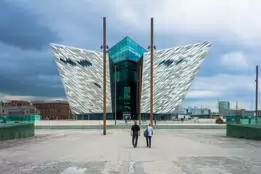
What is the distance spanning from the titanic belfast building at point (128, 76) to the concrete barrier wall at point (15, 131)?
4384cm

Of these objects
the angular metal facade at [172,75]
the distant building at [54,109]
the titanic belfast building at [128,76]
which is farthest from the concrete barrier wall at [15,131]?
the distant building at [54,109]

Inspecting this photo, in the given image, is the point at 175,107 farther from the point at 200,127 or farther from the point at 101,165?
the point at 101,165

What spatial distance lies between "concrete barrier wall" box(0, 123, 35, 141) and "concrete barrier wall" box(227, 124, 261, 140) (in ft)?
53.0

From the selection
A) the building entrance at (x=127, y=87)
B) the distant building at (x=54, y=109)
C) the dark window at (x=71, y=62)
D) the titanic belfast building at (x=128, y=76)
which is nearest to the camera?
the titanic belfast building at (x=128, y=76)

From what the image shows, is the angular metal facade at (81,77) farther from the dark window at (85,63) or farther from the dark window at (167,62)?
the dark window at (167,62)

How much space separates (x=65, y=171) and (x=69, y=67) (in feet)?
228

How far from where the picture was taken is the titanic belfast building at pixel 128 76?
241 ft

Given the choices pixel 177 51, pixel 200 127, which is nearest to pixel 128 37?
pixel 177 51

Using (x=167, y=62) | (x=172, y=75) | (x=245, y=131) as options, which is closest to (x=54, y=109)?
(x=167, y=62)

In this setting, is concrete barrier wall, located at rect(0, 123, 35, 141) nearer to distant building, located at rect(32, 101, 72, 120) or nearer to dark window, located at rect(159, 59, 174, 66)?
dark window, located at rect(159, 59, 174, 66)

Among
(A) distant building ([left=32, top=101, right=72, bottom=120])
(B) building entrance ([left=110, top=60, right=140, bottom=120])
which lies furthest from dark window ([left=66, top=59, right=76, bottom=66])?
(A) distant building ([left=32, top=101, right=72, bottom=120])

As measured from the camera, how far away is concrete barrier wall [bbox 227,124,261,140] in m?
22.7

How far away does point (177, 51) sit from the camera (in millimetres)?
78125

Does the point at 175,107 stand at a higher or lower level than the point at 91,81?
lower
